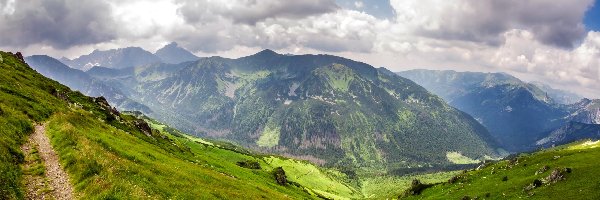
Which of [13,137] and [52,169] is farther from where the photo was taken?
[13,137]

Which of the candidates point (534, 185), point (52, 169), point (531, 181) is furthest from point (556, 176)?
point (52, 169)

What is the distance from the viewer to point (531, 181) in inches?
2854

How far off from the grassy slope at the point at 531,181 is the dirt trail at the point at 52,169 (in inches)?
2523

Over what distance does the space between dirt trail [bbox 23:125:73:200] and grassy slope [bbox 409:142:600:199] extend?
64087 millimetres

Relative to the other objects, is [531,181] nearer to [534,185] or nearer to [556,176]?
[534,185]

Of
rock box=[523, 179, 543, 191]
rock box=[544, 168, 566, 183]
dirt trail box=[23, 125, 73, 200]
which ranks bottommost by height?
rock box=[523, 179, 543, 191]

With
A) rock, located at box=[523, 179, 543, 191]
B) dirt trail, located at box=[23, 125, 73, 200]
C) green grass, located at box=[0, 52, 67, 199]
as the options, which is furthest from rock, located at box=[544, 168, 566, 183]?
green grass, located at box=[0, 52, 67, 199]

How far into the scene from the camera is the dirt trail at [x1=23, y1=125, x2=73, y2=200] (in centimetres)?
3303

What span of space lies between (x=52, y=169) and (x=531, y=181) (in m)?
73.8

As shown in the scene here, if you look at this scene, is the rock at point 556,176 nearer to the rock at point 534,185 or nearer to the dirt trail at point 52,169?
the rock at point 534,185

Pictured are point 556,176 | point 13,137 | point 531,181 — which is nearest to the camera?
point 13,137

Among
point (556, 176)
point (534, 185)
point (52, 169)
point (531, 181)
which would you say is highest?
point (52, 169)

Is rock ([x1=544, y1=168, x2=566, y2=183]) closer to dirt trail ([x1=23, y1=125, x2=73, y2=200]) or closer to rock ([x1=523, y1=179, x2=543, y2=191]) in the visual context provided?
rock ([x1=523, y1=179, x2=543, y2=191])

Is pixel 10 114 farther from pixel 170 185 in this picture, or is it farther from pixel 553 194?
pixel 553 194
